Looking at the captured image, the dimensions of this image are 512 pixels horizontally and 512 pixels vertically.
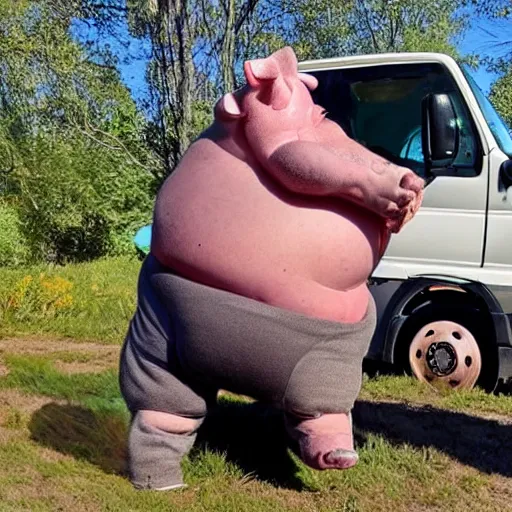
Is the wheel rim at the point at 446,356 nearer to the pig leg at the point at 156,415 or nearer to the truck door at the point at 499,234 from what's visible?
the truck door at the point at 499,234

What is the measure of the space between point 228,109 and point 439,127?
1489mm

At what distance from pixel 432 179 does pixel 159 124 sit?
28.3 feet

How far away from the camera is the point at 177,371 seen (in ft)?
9.29

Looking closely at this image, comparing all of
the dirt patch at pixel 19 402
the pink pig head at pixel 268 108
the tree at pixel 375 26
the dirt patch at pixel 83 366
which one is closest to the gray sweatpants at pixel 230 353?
the pink pig head at pixel 268 108

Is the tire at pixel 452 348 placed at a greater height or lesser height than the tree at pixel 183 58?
lesser

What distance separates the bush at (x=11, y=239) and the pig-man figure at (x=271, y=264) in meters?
9.36

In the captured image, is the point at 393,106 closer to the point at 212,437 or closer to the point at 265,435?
the point at 265,435

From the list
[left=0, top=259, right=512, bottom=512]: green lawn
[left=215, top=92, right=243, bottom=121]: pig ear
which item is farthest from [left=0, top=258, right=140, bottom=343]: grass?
[left=215, top=92, right=243, bottom=121]: pig ear

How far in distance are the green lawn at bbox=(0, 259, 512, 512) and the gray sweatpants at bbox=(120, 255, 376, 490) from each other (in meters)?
0.39

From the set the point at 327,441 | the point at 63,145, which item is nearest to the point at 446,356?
the point at 327,441

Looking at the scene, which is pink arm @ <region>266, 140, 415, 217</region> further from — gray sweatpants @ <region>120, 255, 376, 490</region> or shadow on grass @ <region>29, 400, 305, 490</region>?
shadow on grass @ <region>29, 400, 305, 490</region>

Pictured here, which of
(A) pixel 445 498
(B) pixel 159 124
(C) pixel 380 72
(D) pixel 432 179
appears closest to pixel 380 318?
(D) pixel 432 179

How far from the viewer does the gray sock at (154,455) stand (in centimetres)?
291

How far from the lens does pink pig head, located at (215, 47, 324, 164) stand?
2.69 meters
